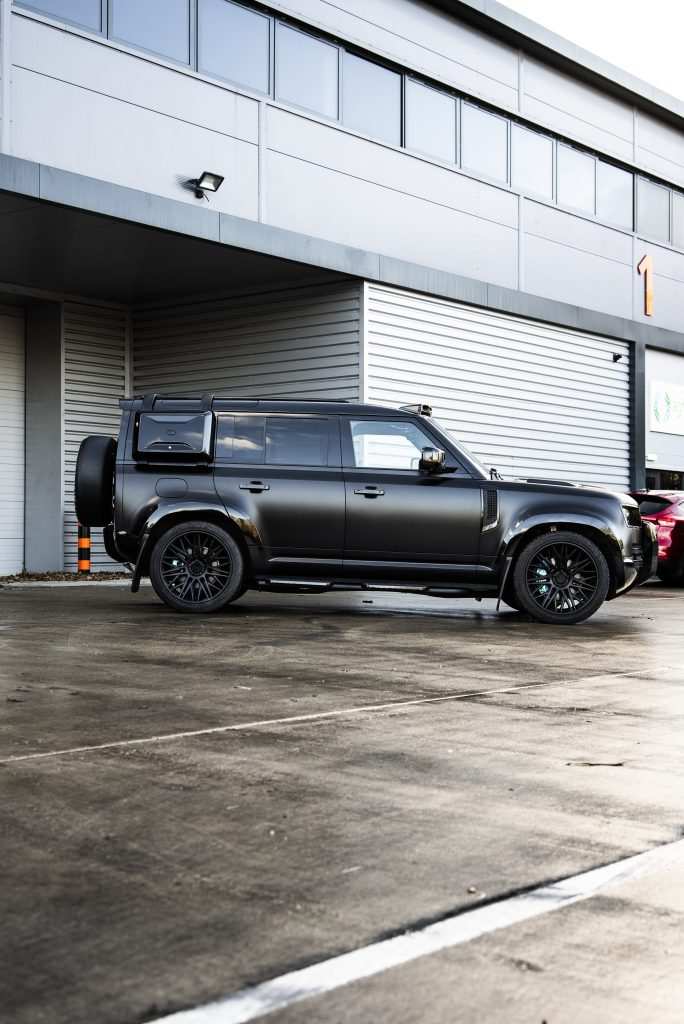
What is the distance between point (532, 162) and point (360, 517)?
12984mm

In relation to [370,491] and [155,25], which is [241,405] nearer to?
[370,491]

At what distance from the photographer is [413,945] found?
305 centimetres

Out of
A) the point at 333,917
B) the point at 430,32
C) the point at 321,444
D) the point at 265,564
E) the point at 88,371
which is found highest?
the point at 430,32

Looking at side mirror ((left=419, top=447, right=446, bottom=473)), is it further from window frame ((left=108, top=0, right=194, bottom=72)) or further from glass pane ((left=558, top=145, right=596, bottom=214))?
glass pane ((left=558, top=145, right=596, bottom=214))

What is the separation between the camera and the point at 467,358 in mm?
19641

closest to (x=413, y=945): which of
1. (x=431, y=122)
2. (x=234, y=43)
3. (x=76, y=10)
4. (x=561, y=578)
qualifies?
(x=561, y=578)

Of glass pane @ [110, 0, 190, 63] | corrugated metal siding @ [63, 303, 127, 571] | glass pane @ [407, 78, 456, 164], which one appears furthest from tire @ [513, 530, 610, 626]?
glass pane @ [407, 78, 456, 164]

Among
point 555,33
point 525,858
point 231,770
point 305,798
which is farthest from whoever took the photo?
point 555,33

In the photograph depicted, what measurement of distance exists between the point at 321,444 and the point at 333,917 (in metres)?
8.05

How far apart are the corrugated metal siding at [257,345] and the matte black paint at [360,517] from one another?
273 inches

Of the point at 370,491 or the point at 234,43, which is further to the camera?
the point at 234,43

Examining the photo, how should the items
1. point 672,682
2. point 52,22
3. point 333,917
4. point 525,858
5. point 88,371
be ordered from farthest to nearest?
point 88,371 → point 52,22 → point 672,682 → point 525,858 → point 333,917

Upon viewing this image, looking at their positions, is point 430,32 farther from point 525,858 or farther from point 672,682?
point 525,858

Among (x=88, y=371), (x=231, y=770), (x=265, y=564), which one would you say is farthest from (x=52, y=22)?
(x=231, y=770)
